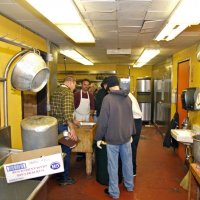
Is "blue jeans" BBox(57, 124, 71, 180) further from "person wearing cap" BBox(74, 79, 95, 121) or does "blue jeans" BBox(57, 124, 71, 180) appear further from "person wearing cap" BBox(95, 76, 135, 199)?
"person wearing cap" BBox(74, 79, 95, 121)

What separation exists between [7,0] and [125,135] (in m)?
2.14

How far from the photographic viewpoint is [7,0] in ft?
7.62

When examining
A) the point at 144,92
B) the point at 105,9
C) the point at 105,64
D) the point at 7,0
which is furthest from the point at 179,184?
the point at 105,64

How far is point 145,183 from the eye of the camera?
389 centimetres

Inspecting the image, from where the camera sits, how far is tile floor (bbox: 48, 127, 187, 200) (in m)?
3.44

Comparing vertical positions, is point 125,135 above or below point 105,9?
below

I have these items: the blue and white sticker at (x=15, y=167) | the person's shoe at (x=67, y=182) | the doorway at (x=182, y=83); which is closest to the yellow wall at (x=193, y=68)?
the doorway at (x=182, y=83)

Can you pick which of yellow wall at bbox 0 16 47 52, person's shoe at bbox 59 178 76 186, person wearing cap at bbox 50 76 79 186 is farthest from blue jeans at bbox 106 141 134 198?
yellow wall at bbox 0 16 47 52

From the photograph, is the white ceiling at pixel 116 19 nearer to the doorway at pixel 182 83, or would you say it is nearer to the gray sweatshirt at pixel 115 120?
the doorway at pixel 182 83

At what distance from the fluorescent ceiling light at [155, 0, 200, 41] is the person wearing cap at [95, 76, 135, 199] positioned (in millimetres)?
1013

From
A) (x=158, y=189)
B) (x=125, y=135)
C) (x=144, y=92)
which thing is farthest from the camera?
(x=144, y=92)

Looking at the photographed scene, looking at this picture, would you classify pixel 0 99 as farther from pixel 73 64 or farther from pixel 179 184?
pixel 73 64

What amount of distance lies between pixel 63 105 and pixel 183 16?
2.09 metres

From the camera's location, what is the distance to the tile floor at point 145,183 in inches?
135
